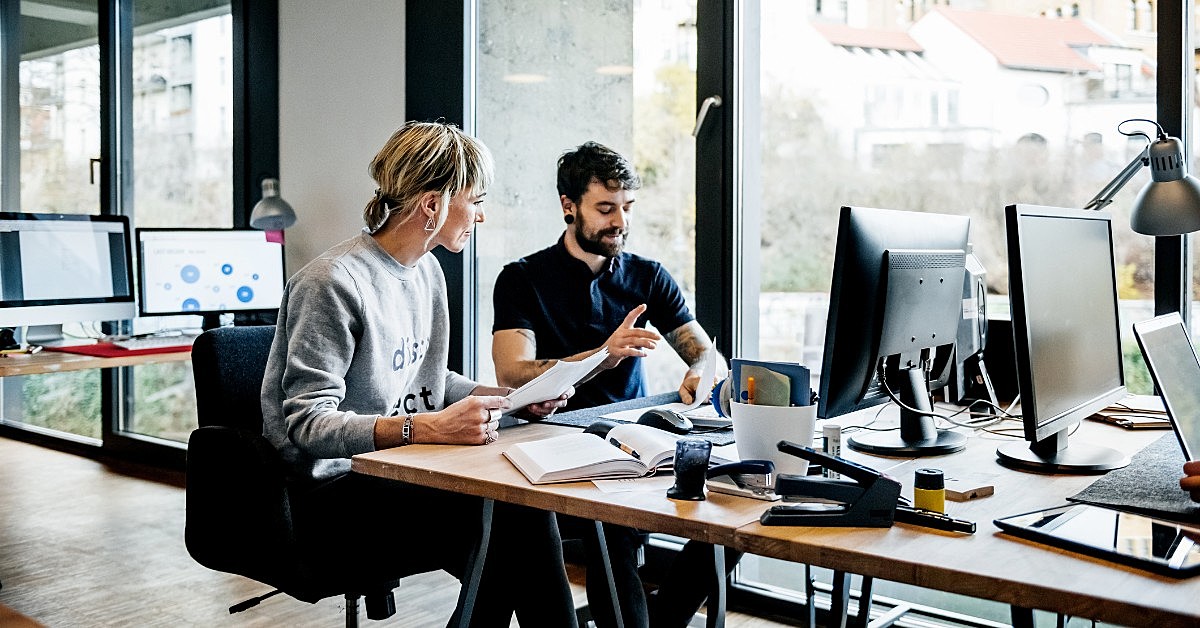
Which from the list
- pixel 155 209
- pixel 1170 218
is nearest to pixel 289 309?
pixel 1170 218

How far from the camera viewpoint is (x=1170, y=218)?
214 cm

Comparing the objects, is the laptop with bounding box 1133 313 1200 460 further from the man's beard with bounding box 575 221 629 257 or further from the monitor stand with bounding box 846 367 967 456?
the man's beard with bounding box 575 221 629 257

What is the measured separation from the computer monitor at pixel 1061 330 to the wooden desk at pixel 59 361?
257 centimetres

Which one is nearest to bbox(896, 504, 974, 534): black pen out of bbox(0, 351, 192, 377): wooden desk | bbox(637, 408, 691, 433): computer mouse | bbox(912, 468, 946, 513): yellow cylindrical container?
bbox(912, 468, 946, 513): yellow cylindrical container

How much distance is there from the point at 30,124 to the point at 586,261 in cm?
426

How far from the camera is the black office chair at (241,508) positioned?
6.13 ft

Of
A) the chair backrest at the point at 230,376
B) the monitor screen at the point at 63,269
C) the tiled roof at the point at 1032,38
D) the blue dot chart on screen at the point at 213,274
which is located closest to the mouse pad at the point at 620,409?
the chair backrest at the point at 230,376

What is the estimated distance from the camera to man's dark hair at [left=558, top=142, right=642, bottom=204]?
2811 mm

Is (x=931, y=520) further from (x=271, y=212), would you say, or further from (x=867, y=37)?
(x=271, y=212)

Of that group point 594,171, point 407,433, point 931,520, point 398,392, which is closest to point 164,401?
point 594,171

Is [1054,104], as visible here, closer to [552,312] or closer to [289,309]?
[552,312]

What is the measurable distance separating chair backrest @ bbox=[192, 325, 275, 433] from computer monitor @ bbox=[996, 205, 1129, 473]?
141cm

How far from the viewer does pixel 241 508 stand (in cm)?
190

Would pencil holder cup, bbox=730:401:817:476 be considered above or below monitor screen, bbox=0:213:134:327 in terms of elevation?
below
